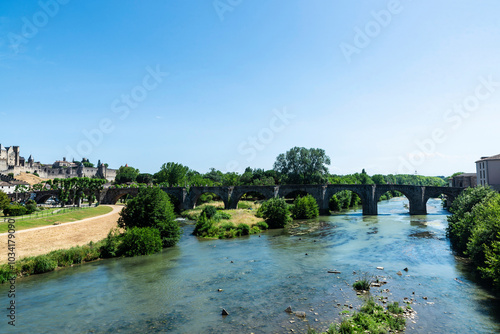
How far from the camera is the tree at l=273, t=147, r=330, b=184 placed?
9969 centimetres

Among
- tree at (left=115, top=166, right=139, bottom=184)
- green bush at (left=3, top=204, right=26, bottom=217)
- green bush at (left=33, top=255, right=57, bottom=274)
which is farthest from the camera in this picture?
tree at (left=115, top=166, right=139, bottom=184)

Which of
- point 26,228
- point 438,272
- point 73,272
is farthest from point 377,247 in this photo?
point 26,228

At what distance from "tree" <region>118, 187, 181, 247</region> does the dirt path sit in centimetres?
655

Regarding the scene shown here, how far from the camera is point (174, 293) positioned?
2156 centimetres

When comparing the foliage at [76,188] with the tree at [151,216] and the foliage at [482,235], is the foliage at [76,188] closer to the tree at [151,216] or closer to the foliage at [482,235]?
the tree at [151,216]

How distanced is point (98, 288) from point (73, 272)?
6.57 metres

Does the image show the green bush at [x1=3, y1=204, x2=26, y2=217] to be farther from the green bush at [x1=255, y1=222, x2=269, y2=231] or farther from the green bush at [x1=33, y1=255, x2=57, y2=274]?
the green bush at [x1=255, y1=222, x2=269, y2=231]

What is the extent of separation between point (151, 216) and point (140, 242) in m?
4.32

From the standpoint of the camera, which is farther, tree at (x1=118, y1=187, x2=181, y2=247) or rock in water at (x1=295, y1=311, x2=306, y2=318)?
tree at (x1=118, y1=187, x2=181, y2=247)

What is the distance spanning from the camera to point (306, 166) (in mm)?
100875

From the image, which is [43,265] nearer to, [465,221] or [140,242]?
[140,242]

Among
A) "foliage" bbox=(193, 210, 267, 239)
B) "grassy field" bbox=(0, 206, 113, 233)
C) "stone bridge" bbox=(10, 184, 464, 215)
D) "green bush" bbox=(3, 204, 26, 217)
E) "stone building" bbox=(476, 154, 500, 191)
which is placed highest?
"stone building" bbox=(476, 154, 500, 191)

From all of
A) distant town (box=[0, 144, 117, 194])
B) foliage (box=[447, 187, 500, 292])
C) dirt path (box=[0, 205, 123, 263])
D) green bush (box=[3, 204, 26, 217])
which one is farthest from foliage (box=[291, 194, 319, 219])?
distant town (box=[0, 144, 117, 194])

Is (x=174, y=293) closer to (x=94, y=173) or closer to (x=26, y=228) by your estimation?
(x=26, y=228)
